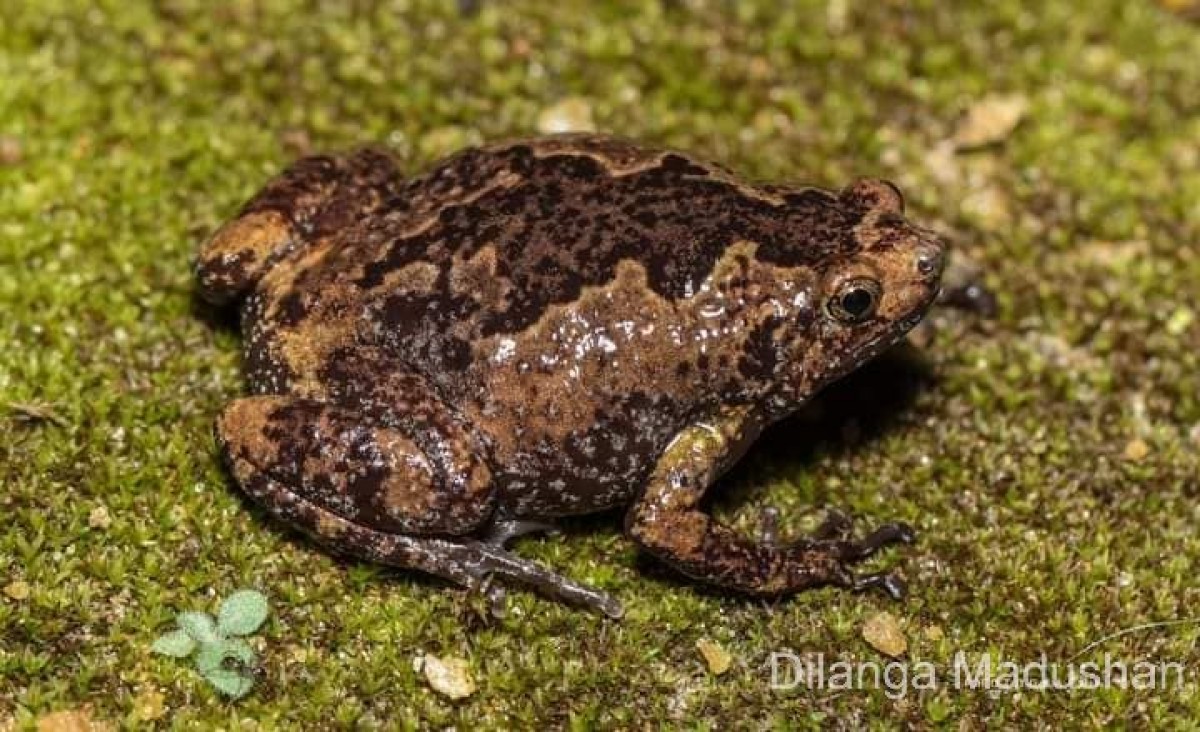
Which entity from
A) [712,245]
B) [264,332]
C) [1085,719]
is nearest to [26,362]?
[264,332]

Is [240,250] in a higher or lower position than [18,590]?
higher

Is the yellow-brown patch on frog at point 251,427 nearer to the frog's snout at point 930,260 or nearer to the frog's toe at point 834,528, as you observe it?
the frog's toe at point 834,528

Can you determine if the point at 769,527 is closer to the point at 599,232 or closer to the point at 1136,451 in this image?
the point at 599,232

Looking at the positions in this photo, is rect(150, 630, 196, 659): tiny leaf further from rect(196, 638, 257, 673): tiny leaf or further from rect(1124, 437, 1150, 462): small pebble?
rect(1124, 437, 1150, 462): small pebble

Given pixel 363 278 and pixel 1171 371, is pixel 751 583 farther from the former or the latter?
pixel 1171 371

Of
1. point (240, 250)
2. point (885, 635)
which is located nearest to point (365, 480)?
point (240, 250)

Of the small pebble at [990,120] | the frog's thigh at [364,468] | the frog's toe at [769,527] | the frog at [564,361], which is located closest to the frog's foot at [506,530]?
the frog at [564,361]
